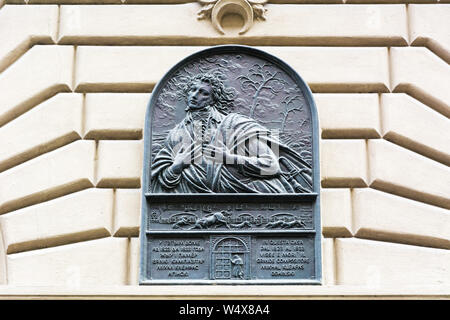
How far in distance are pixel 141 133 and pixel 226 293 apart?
1.97m

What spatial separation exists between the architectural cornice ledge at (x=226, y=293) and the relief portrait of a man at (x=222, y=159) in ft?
3.36

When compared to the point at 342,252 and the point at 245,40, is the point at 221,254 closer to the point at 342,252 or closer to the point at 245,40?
the point at 342,252

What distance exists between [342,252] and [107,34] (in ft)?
11.5

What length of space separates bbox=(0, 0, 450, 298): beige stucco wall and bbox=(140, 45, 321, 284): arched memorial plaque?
194 millimetres

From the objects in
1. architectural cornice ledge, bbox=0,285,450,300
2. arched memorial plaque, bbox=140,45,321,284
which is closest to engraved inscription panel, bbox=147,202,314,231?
arched memorial plaque, bbox=140,45,321,284

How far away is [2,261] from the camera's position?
8.41 meters

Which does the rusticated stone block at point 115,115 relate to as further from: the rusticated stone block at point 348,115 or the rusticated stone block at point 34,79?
the rusticated stone block at point 348,115

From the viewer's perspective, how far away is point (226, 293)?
793 cm

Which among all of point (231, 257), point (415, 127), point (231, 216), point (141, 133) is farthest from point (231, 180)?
point (415, 127)

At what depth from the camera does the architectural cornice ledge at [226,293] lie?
7.92 metres
